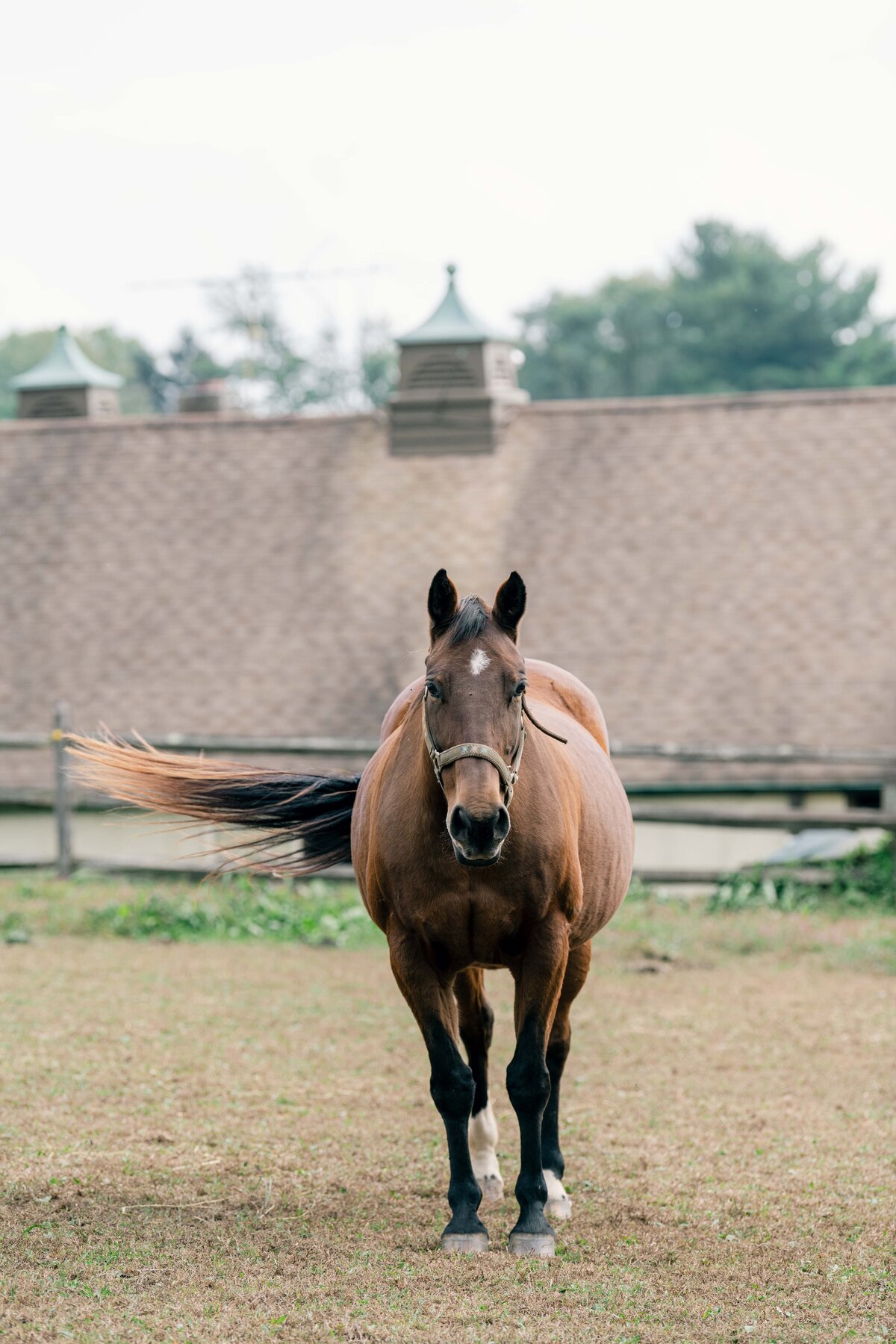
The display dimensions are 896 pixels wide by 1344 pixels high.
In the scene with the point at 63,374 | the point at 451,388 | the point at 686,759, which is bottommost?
the point at 686,759

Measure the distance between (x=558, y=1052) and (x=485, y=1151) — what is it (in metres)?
0.47

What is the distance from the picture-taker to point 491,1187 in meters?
5.43

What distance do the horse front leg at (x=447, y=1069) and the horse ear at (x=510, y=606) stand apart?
1.10 metres

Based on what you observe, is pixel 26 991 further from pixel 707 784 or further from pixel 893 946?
pixel 707 784

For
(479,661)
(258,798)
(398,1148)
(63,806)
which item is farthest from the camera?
(63,806)

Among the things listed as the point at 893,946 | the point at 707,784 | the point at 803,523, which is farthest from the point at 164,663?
the point at 893,946

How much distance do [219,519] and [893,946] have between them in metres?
10.2

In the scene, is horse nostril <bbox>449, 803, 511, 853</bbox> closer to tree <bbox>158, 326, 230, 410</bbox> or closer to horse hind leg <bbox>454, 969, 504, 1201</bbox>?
horse hind leg <bbox>454, 969, 504, 1201</bbox>

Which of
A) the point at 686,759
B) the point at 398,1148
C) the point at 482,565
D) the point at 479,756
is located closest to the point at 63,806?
the point at 686,759

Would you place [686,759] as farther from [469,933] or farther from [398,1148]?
[469,933]

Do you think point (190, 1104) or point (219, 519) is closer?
point (190, 1104)

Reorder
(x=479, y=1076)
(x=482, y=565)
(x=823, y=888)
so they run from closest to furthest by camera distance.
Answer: (x=479, y=1076) < (x=823, y=888) < (x=482, y=565)

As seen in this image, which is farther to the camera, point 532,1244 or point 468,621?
point 532,1244

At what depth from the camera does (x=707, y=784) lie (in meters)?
14.4
